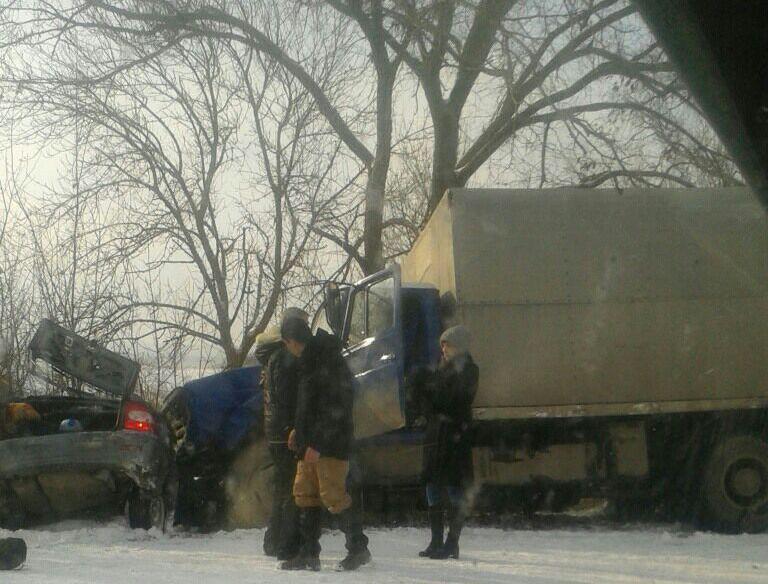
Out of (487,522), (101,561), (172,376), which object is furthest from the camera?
(172,376)

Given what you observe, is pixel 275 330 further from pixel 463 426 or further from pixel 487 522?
pixel 487 522

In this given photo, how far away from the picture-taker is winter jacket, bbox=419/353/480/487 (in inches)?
272

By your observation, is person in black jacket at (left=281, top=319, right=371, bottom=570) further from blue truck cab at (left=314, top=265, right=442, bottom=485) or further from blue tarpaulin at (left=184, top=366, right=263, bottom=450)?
blue tarpaulin at (left=184, top=366, right=263, bottom=450)

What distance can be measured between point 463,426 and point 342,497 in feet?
3.68

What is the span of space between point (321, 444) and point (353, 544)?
2.21 ft

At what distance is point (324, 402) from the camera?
251 inches

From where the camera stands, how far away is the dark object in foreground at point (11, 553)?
639 cm

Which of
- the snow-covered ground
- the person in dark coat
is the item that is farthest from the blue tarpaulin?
the person in dark coat

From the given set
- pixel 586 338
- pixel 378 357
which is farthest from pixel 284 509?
pixel 586 338

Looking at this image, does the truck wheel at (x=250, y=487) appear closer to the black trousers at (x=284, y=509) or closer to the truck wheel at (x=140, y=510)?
the truck wheel at (x=140, y=510)

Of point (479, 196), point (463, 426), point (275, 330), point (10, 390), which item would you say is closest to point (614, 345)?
point (479, 196)

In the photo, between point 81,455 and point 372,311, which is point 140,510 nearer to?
point 81,455

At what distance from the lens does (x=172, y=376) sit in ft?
57.7

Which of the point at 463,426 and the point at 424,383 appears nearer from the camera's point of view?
the point at 463,426
